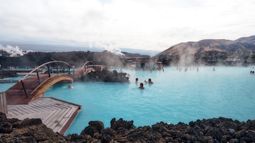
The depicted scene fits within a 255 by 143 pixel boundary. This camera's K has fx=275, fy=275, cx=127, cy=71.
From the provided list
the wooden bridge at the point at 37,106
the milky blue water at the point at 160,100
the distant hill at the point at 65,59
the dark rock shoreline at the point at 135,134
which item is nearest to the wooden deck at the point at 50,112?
the wooden bridge at the point at 37,106

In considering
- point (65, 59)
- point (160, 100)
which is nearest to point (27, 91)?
point (160, 100)

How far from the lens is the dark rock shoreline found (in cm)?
622

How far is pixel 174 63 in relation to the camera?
37375mm

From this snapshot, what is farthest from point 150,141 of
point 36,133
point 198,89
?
point 198,89

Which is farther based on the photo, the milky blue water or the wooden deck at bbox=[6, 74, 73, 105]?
the wooden deck at bbox=[6, 74, 73, 105]

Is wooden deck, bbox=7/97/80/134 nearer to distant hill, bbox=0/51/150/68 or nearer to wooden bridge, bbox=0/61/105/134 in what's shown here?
wooden bridge, bbox=0/61/105/134

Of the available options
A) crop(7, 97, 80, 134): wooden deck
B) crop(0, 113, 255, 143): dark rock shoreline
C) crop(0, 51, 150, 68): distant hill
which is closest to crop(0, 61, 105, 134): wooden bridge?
crop(7, 97, 80, 134): wooden deck

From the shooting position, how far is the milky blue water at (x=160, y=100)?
41.0 feet

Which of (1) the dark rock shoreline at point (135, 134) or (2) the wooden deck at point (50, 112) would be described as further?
(2) the wooden deck at point (50, 112)

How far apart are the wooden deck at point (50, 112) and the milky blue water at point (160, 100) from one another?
0.39 m

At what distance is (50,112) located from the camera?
11328mm

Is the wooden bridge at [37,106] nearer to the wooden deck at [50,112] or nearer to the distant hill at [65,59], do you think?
the wooden deck at [50,112]

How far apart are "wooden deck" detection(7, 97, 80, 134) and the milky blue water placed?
0.39 m

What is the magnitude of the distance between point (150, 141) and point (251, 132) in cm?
248
